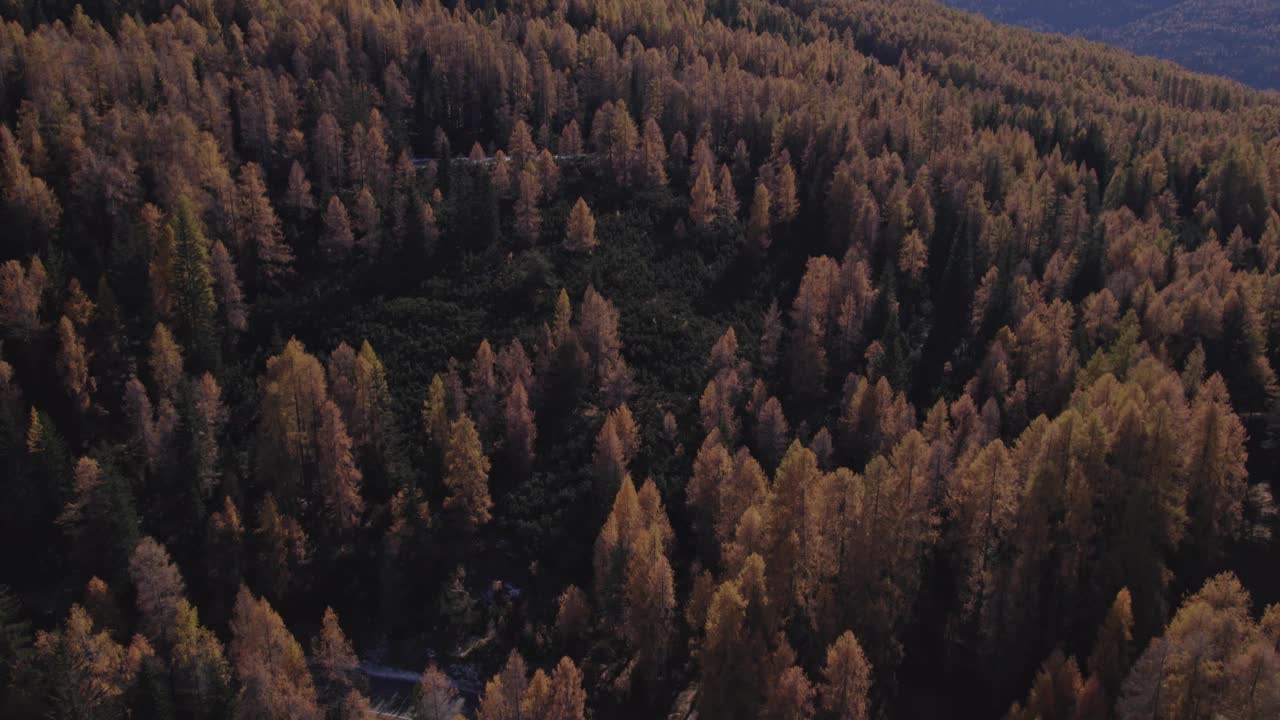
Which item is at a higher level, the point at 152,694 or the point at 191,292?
the point at 191,292

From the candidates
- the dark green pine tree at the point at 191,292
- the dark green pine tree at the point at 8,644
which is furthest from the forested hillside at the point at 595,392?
the dark green pine tree at the point at 191,292

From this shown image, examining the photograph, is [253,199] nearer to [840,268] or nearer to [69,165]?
[69,165]

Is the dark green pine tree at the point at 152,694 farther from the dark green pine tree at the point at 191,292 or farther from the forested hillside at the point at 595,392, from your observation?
the dark green pine tree at the point at 191,292

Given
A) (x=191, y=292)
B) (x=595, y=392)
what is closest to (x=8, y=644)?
(x=191, y=292)

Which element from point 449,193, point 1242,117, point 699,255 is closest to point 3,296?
point 449,193

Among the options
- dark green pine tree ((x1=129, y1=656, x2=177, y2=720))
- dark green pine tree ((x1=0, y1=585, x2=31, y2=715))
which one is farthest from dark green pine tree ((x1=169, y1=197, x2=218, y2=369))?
dark green pine tree ((x1=129, y1=656, x2=177, y2=720))

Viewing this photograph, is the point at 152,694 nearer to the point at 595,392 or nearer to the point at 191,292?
the point at 191,292

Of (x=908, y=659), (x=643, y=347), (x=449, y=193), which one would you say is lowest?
(x=908, y=659)

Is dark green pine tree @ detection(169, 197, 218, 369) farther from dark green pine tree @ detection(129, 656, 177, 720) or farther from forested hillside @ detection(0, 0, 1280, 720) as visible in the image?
dark green pine tree @ detection(129, 656, 177, 720)
